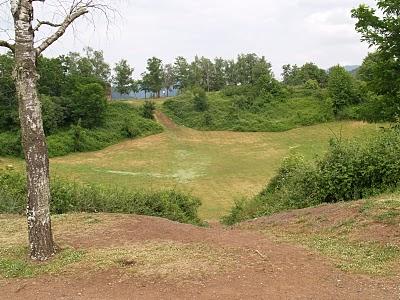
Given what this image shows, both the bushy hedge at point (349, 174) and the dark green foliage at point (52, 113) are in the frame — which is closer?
the bushy hedge at point (349, 174)

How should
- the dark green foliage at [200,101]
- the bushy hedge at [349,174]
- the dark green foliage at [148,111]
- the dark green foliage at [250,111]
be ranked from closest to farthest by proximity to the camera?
the bushy hedge at [349,174], the dark green foliage at [250,111], the dark green foliage at [148,111], the dark green foliage at [200,101]

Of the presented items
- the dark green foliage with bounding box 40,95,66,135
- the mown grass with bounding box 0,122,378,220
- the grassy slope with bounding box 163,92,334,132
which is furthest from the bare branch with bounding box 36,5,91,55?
the grassy slope with bounding box 163,92,334,132

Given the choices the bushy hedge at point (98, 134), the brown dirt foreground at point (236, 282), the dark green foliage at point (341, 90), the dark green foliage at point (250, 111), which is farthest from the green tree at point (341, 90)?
the brown dirt foreground at point (236, 282)

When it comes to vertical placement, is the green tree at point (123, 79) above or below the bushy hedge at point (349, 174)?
above

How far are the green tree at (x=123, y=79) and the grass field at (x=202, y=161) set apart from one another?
1264cm

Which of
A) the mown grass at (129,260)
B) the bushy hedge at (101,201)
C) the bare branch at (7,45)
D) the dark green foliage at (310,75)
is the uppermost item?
→ the dark green foliage at (310,75)

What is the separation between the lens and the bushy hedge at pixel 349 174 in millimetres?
11297

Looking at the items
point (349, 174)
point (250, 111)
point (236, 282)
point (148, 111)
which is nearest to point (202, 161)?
point (148, 111)

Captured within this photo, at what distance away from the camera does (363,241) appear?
22.6 ft

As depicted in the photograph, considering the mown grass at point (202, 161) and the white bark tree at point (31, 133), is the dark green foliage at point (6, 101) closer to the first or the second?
the mown grass at point (202, 161)

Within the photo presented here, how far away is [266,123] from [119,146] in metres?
15.6

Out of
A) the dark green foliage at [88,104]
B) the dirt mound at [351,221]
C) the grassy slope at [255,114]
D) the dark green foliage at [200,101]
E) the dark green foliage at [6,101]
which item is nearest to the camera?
the dirt mound at [351,221]

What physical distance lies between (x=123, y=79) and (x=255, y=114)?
19.9 metres

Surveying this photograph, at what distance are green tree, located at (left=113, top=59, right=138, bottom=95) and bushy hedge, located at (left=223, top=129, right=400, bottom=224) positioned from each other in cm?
4991
